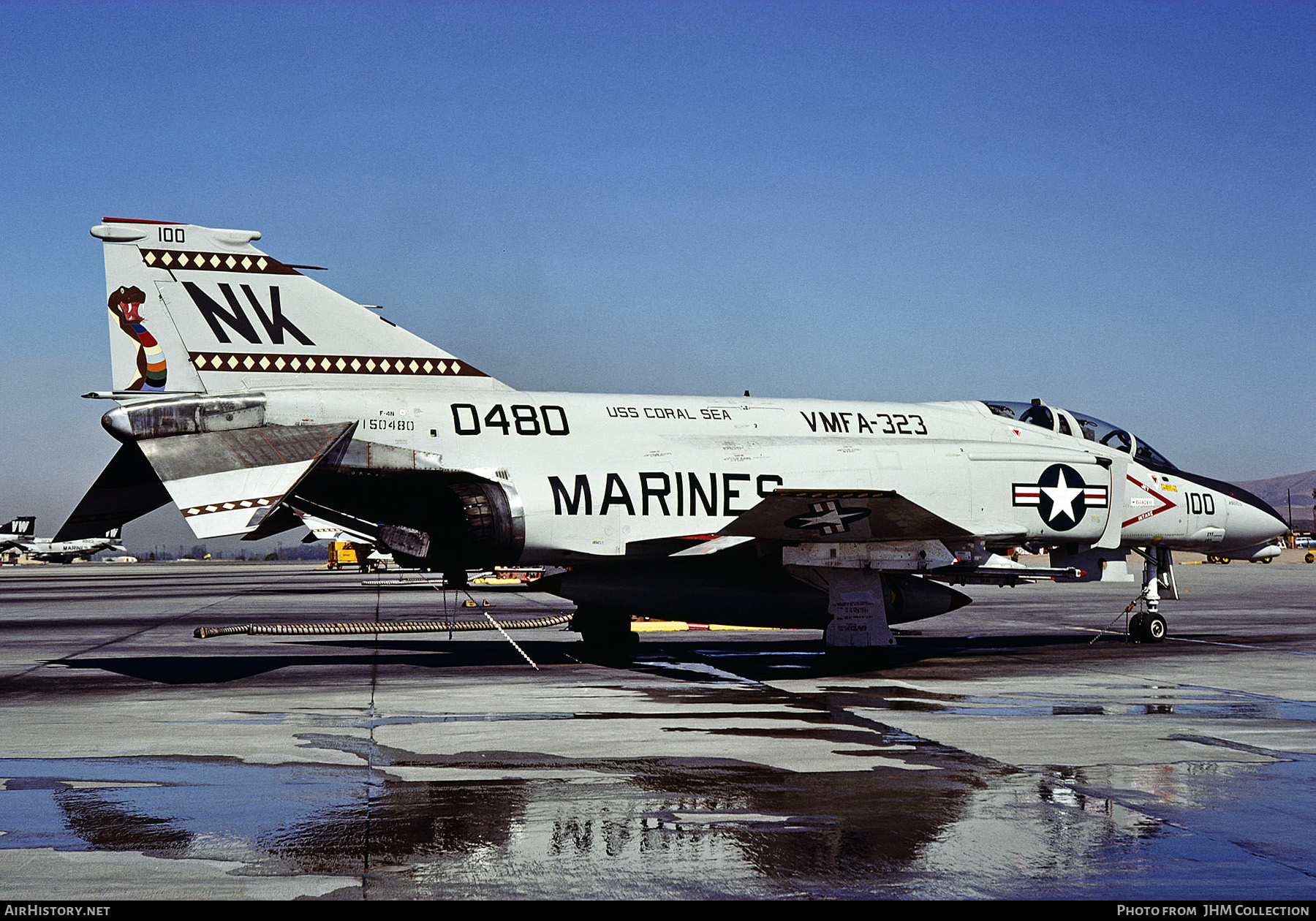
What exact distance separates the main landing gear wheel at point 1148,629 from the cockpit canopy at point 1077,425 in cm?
239

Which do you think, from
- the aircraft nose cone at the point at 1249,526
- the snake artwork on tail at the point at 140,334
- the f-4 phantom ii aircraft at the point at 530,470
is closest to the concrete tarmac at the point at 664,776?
the f-4 phantom ii aircraft at the point at 530,470

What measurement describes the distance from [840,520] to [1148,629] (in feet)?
24.2

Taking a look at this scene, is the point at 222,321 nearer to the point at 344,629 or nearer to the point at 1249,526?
the point at 344,629

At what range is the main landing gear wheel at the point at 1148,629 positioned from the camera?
17.5m

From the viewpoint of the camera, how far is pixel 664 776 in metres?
7.61

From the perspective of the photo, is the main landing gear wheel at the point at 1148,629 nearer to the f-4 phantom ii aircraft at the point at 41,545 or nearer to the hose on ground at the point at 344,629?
the hose on ground at the point at 344,629

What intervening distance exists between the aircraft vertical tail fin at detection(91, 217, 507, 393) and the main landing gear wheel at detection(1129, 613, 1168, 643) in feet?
39.3

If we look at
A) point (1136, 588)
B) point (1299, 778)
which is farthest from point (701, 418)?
point (1136, 588)

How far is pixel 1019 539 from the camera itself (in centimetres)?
1555

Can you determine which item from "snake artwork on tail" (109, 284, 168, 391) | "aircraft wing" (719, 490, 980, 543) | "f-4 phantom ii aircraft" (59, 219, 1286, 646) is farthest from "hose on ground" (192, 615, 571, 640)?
"aircraft wing" (719, 490, 980, 543)

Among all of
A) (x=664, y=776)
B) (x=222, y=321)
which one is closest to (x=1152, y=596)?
(x=664, y=776)

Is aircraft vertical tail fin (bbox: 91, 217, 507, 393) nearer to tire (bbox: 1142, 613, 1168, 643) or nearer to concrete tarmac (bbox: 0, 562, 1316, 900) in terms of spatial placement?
concrete tarmac (bbox: 0, 562, 1316, 900)

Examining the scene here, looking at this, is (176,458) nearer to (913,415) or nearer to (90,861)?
(90,861)

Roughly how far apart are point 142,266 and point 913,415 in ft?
34.7
